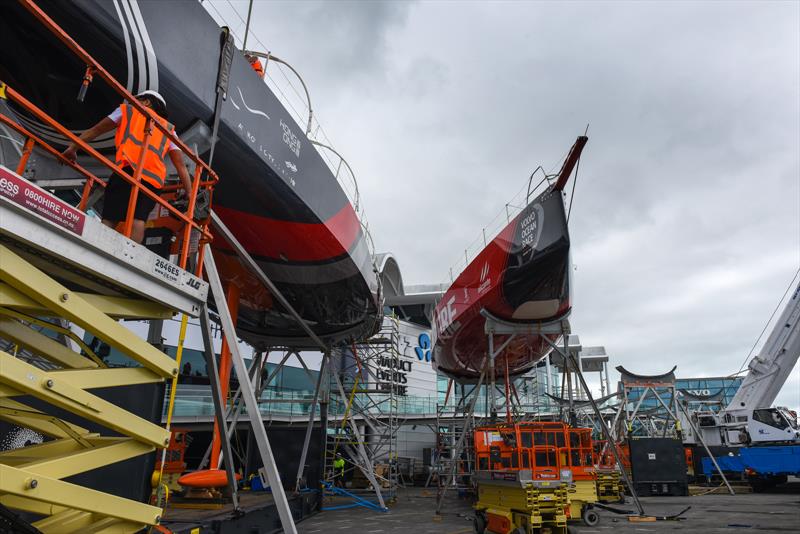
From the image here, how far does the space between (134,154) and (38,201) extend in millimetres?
1182

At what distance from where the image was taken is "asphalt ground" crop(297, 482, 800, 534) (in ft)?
30.9

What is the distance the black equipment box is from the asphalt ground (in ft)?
4.47

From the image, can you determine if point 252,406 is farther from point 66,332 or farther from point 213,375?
point 66,332

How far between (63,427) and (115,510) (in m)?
0.83

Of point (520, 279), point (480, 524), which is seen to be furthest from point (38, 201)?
point (520, 279)

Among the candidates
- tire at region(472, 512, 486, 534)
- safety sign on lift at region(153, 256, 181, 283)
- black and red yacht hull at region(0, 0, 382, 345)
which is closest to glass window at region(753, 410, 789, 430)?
tire at region(472, 512, 486, 534)

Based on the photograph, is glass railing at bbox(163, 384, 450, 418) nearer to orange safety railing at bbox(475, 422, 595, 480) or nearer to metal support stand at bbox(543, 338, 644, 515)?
metal support stand at bbox(543, 338, 644, 515)

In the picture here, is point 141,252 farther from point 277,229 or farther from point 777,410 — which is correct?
point 777,410

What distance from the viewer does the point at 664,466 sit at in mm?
16516

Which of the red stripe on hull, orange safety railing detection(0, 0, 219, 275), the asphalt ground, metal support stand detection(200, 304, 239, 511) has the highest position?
the red stripe on hull

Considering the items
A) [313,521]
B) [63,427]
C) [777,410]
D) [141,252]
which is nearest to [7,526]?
[63,427]

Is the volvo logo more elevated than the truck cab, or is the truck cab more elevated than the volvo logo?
the volvo logo

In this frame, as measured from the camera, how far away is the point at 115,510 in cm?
332

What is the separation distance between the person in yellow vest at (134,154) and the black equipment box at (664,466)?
16.6 metres
